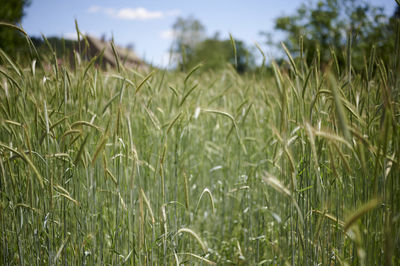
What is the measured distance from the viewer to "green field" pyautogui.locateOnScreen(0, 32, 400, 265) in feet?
2.45

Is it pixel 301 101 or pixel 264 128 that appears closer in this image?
pixel 301 101

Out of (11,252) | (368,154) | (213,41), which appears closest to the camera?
(368,154)

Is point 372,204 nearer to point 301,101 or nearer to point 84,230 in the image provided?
point 301,101

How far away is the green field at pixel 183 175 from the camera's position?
746mm

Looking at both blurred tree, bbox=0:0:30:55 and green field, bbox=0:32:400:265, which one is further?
blurred tree, bbox=0:0:30:55

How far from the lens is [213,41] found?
26.9 m

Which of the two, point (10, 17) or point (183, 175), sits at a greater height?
point (10, 17)

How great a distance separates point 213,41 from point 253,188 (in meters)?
27.2

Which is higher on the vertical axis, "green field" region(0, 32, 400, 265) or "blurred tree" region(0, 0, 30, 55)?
"blurred tree" region(0, 0, 30, 55)

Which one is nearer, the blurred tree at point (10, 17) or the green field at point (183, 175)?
the green field at point (183, 175)

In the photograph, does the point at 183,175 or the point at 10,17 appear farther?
the point at 10,17

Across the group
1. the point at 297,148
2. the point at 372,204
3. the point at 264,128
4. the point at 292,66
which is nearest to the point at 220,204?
the point at 264,128

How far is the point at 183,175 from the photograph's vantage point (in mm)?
1324

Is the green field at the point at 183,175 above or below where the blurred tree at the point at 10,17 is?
below
